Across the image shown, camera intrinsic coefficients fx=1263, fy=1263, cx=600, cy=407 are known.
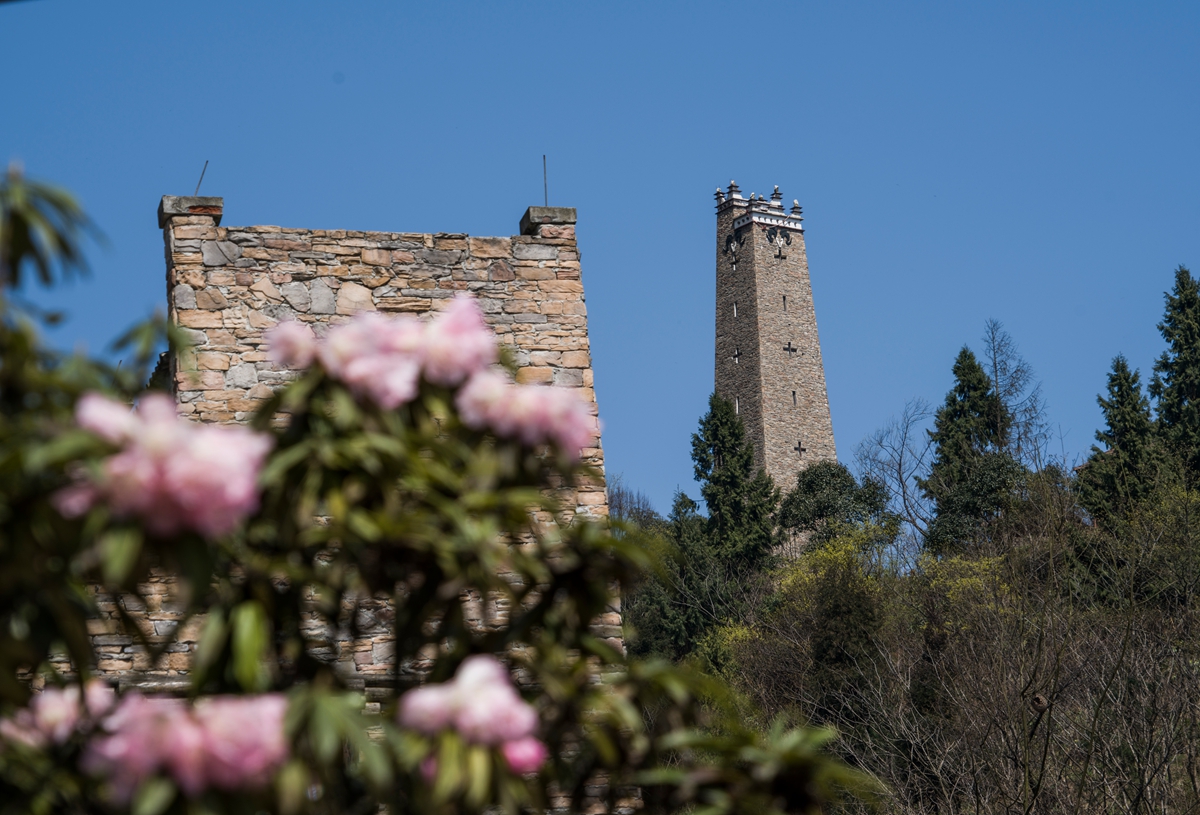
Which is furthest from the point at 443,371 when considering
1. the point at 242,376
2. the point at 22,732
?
the point at 242,376

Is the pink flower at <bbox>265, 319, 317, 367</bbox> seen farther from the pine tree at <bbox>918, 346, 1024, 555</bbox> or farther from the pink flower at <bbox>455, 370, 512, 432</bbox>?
the pine tree at <bbox>918, 346, 1024, 555</bbox>

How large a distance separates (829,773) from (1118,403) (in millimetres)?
27568

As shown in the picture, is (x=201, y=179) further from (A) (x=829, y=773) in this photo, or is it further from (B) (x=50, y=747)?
(A) (x=829, y=773)

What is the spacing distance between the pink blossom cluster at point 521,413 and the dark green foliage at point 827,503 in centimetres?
3042

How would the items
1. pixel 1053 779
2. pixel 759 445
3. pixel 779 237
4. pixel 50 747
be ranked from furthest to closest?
pixel 779 237, pixel 759 445, pixel 1053 779, pixel 50 747

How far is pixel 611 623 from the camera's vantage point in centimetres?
591

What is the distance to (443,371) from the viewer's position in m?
2.05

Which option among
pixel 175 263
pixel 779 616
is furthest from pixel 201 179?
pixel 779 616

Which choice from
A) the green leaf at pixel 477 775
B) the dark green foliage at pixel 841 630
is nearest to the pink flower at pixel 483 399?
the green leaf at pixel 477 775

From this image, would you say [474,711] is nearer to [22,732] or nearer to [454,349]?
[454,349]

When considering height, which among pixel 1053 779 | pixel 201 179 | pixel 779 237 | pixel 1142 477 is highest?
pixel 779 237

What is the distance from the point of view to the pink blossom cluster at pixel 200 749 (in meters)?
1.50

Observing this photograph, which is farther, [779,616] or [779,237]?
[779,237]

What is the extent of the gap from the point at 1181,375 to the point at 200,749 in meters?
29.4
